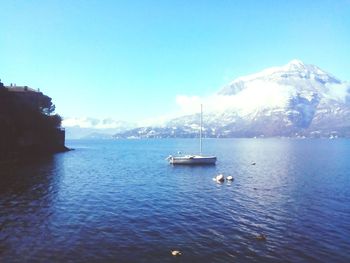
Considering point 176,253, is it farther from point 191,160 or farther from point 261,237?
point 191,160

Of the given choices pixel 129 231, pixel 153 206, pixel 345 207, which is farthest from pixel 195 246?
pixel 345 207

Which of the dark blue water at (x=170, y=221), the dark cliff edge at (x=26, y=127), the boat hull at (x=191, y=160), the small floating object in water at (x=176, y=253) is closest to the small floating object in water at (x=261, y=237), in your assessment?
the dark blue water at (x=170, y=221)

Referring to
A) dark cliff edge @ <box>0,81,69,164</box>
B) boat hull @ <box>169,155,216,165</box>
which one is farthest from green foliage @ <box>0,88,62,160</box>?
boat hull @ <box>169,155,216,165</box>

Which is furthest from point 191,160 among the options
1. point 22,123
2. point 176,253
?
point 176,253

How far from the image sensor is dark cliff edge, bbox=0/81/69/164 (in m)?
101

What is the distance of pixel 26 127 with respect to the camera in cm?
11962

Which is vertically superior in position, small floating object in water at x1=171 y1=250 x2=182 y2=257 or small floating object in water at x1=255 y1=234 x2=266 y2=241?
small floating object in water at x1=255 y1=234 x2=266 y2=241

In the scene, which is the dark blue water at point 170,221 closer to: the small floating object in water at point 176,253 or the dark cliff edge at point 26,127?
the small floating object in water at point 176,253

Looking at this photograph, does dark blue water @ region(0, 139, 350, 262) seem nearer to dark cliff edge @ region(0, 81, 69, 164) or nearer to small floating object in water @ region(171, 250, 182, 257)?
small floating object in water @ region(171, 250, 182, 257)

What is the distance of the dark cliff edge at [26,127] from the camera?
101 metres

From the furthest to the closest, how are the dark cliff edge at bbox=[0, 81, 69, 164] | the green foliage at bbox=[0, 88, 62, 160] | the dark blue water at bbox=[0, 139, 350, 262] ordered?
1. the dark cliff edge at bbox=[0, 81, 69, 164]
2. the green foliage at bbox=[0, 88, 62, 160]
3. the dark blue water at bbox=[0, 139, 350, 262]

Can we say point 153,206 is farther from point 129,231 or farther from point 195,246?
point 195,246

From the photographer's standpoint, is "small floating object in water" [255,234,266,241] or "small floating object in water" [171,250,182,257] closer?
"small floating object in water" [171,250,182,257]

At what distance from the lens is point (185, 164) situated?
367ft
